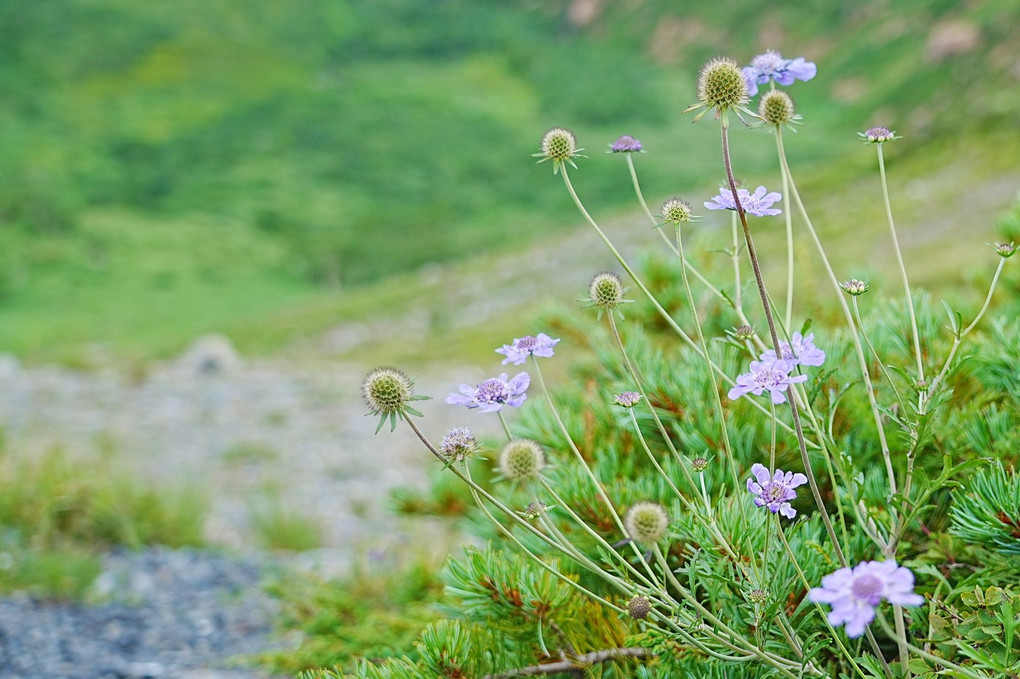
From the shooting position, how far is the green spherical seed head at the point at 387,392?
4.95 feet

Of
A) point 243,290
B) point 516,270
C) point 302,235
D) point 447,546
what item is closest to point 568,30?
point 302,235

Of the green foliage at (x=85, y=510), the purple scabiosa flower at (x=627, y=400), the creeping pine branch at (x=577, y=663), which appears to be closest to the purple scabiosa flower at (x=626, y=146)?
the purple scabiosa flower at (x=627, y=400)

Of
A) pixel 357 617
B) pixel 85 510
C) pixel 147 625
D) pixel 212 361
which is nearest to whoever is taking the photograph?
pixel 357 617

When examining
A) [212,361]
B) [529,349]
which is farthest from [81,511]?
[212,361]

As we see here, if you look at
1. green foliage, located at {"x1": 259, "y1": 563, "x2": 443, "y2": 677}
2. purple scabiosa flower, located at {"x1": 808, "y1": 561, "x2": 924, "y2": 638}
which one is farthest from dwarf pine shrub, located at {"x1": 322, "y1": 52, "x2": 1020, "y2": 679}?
green foliage, located at {"x1": 259, "y1": 563, "x2": 443, "y2": 677}

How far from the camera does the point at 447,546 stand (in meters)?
5.12

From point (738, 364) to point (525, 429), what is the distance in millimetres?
710

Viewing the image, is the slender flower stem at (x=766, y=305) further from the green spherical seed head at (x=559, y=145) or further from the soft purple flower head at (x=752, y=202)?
the green spherical seed head at (x=559, y=145)

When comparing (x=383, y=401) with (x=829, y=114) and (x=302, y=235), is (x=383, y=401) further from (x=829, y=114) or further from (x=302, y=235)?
(x=829, y=114)

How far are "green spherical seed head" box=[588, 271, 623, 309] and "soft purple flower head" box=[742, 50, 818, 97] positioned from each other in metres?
0.52

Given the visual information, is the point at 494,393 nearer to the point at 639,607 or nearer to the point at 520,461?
the point at 520,461

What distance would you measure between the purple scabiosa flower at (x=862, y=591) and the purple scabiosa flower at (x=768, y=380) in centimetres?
38

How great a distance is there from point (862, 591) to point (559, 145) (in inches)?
42.5

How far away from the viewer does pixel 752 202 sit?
5.38 feet
